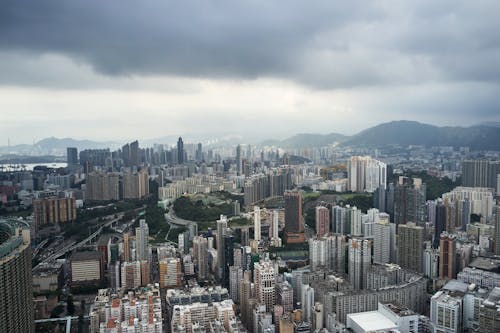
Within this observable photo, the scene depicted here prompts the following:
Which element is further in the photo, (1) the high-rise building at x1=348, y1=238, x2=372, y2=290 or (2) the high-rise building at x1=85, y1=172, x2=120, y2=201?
(2) the high-rise building at x1=85, y1=172, x2=120, y2=201

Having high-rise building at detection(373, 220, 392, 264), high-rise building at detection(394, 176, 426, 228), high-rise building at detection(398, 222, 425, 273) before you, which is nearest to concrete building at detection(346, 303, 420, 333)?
high-rise building at detection(398, 222, 425, 273)

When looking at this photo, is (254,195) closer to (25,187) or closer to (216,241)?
(216,241)

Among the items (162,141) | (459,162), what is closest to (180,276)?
(459,162)

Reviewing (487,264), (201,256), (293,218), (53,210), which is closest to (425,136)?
(293,218)

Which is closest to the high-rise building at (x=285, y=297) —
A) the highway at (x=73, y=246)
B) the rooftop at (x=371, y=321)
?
the rooftop at (x=371, y=321)

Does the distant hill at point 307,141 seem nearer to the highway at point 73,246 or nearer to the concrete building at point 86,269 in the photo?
the highway at point 73,246

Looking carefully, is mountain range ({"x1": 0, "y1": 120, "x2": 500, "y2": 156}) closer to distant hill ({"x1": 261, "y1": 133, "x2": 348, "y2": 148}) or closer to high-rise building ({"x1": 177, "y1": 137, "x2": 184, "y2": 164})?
distant hill ({"x1": 261, "y1": 133, "x2": 348, "y2": 148})

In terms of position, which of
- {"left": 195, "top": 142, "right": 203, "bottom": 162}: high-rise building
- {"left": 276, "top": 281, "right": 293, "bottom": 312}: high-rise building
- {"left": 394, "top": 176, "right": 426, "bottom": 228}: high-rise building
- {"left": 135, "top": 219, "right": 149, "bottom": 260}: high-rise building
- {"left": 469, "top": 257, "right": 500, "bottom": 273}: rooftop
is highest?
{"left": 195, "top": 142, "right": 203, "bottom": 162}: high-rise building
